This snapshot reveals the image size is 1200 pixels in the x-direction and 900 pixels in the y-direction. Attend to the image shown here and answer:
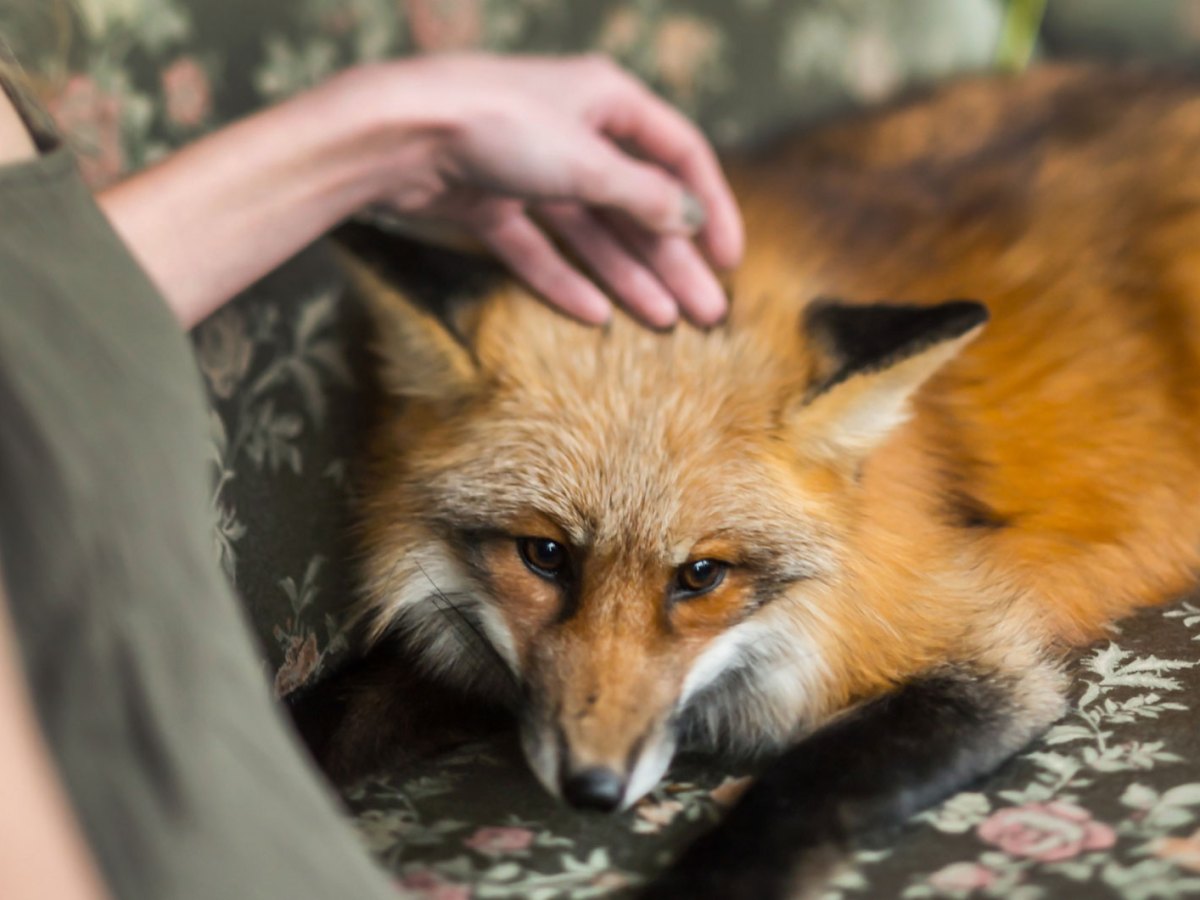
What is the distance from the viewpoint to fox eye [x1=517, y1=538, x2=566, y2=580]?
1.25m

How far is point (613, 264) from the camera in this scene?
1348 millimetres

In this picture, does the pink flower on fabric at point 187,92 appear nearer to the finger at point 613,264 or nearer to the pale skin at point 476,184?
the pale skin at point 476,184

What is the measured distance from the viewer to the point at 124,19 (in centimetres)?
135

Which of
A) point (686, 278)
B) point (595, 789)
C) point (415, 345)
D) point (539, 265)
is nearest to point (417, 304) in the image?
point (415, 345)

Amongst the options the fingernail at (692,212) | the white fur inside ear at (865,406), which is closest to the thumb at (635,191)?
the fingernail at (692,212)

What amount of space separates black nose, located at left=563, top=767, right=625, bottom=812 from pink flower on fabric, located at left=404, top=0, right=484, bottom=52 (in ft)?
3.68

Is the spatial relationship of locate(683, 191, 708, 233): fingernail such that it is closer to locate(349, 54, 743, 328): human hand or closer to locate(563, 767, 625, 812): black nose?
locate(349, 54, 743, 328): human hand

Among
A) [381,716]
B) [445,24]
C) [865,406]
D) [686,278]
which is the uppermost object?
[445,24]

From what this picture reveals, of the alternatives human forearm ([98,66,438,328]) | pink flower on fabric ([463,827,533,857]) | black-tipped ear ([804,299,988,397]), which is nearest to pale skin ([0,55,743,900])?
human forearm ([98,66,438,328])

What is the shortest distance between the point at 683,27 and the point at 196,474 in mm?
1584

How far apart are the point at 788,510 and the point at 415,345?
0.45 meters

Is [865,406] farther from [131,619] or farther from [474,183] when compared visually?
[131,619]

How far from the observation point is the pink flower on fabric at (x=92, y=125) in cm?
127

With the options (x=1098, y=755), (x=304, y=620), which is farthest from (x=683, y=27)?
(x=1098, y=755)
